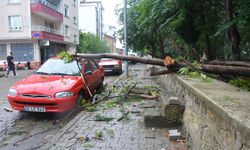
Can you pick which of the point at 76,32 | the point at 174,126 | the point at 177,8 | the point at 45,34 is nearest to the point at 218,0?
the point at 177,8

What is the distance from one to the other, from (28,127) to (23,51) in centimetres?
2785

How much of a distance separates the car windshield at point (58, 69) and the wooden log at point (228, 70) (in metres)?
4.53

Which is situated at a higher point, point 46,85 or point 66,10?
point 66,10

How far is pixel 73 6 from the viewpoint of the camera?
4497 cm

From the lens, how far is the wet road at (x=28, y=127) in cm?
541

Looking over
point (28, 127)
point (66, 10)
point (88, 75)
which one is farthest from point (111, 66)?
point (66, 10)

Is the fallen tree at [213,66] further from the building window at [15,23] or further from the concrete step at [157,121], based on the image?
the building window at [15,23]

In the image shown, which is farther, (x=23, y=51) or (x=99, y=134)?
(x=23, y=51)

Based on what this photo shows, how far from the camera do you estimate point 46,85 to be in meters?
7.04

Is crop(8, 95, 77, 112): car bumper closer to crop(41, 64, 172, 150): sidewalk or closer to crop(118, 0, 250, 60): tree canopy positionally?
crop(41, 64, 172, 150): sidewalk

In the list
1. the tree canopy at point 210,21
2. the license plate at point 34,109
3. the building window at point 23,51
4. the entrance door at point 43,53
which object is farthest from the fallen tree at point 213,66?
the entrance door at point 43,53

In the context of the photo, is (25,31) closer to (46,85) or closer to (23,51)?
(23,51)

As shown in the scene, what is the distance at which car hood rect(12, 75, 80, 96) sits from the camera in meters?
6.82

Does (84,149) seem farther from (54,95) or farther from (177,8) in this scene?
(177,8)
